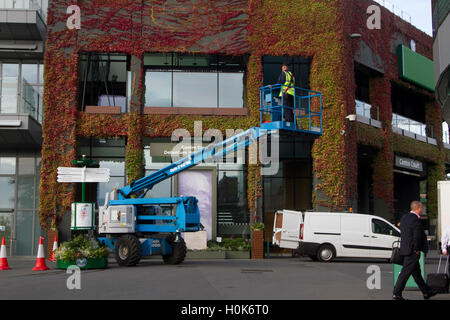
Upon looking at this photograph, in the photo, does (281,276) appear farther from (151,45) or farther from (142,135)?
(151,45)

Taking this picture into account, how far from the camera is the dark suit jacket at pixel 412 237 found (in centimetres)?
1059

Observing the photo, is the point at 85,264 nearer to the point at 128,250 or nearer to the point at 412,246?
the point at 128,250

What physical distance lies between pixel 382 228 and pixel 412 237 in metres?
12.1

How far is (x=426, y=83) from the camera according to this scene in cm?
3509

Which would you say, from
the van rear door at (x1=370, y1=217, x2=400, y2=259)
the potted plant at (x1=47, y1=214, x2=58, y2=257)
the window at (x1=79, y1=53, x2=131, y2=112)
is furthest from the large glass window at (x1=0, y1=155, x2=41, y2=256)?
the van rear door at (x1=370, y1=217, x2=400, y2=259)

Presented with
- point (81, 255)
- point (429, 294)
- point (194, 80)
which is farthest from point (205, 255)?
point (429, 294)

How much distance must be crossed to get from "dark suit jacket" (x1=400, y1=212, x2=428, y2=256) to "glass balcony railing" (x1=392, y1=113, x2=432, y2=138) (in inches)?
888

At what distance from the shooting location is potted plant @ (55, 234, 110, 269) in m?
17.0

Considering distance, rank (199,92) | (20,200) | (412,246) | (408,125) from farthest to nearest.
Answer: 1. (408,125)
2. (20,200)
3. (199,92)
4. (412,246)

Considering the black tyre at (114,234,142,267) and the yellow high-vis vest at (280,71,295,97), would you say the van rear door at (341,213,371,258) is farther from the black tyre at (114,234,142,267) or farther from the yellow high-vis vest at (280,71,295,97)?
the black tyre at (114,234,142,267)

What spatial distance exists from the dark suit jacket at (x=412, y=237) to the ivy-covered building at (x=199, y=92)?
14.8 metres

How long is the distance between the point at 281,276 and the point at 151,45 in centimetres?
1437

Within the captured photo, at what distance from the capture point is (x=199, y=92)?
27.0m
